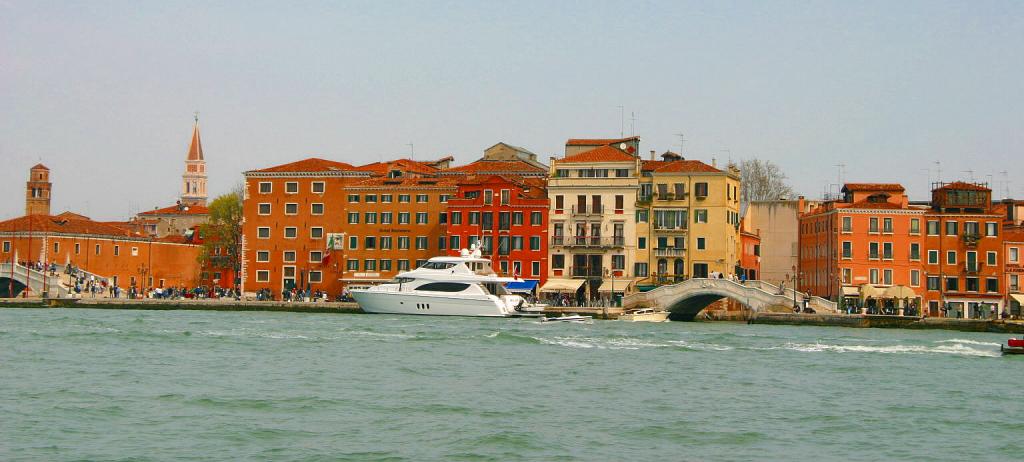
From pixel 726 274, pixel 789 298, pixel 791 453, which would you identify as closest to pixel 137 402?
pixel 791 453

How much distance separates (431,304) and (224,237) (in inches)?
947

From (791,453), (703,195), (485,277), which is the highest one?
(703,195)

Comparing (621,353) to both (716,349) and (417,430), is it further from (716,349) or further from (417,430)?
(417,430)

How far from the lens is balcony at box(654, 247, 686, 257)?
66.1 metres

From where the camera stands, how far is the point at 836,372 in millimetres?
33781

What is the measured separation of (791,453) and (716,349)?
19.1m

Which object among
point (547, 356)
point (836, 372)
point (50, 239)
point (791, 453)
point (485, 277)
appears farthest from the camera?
point (50, 239)

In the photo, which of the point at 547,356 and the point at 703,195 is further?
the point at 703,195

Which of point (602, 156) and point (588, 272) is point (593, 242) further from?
point (602, 156)

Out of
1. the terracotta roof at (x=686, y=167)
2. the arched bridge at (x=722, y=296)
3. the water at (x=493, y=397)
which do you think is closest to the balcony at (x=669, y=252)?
the terracotta roof at (x=686, y=167)

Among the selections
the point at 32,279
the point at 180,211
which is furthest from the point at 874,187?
the point at 180,211

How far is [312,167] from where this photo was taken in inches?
2872

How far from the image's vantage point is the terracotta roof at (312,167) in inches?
2859

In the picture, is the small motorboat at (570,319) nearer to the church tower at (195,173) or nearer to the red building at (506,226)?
the red building at (506,226)
